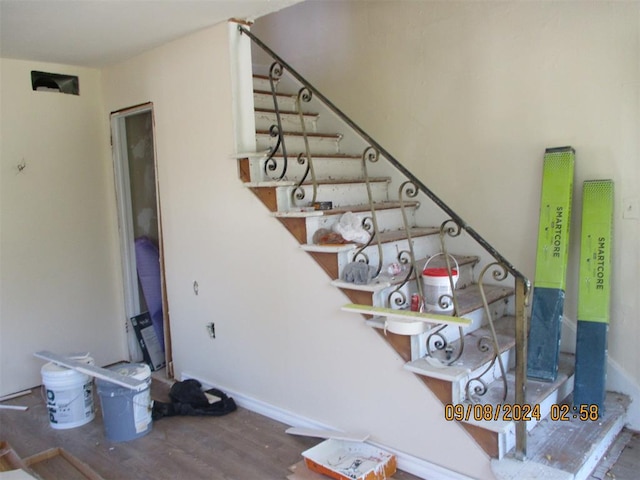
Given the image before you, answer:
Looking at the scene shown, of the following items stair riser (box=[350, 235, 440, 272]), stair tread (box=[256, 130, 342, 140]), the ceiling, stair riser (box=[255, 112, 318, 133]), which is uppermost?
the ceiling

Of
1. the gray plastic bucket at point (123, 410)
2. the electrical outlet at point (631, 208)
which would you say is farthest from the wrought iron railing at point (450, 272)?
the gray plastic bucket at point (123, 410)

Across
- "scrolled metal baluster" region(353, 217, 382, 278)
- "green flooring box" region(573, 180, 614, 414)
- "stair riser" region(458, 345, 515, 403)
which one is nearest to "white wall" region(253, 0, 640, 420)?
"green flooring box" region(573, 180, 614, 414)

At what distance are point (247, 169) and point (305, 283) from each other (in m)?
0.79

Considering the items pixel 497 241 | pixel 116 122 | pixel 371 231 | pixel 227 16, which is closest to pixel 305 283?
pixel 371 231

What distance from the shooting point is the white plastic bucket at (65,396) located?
318cm

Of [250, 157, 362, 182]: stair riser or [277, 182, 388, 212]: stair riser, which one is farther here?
[250, 157, 362, 182]: stair riser

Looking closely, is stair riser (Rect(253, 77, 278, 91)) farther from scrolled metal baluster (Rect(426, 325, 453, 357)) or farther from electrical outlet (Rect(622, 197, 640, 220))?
electrical outlet (Rect(622, 197, 640, 220))

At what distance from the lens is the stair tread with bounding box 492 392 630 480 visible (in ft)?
7.38

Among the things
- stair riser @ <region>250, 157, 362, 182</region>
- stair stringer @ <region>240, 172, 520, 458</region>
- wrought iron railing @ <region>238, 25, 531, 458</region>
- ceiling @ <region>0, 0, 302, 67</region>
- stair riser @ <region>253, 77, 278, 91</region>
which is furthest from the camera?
stair riser @ <region>253, 77, 278, 91</region>

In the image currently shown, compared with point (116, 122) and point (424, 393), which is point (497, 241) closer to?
point (424, 393)

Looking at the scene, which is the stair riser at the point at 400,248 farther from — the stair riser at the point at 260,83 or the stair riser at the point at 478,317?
the stair riser at the point at 260,83

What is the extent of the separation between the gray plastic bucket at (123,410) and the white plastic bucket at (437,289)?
5.74ft

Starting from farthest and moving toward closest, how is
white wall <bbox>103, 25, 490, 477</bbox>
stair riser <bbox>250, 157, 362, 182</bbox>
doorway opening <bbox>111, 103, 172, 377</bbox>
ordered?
doorway opening <bbox>111, 103, 172, 377</bbox> → stair riser <bbox>250, 157, 362, 182</bbox> → white wall <bbox>103, 25, 490, 477</bbox>

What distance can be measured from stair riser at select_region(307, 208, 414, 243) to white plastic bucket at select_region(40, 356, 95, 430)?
175 cm
